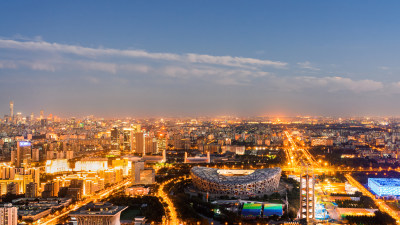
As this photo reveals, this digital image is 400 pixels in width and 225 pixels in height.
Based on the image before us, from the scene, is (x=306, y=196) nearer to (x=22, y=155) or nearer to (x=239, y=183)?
(x=239, y=183)

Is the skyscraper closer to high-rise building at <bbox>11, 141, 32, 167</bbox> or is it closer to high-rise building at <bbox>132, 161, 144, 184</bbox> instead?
high-rise building at <bbox>11, 141, 32, 167</bbox>

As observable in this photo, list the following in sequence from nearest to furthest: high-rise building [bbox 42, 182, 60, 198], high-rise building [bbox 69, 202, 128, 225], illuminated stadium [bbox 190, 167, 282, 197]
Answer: high-rise building [bbox 69, 202, 128, 225] < illuminated stadium [bbox 190, 167, 282, 197] < high-rise building [bbox 42, 182, 60, 198]

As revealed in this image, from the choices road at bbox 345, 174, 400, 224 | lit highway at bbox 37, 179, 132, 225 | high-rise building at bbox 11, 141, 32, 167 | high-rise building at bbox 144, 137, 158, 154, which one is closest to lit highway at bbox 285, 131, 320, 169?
road at bbox 345, 174, 400, 224

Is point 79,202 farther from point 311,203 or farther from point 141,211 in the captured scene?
point 311,203

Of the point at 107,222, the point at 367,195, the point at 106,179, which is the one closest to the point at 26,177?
the point at 106,179

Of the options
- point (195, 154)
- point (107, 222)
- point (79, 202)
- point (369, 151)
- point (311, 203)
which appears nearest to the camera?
Result: point (107, 222)

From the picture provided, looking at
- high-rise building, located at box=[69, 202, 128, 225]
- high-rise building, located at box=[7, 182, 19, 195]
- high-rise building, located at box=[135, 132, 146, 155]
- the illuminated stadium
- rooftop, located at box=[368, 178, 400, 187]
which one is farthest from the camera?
high-rise building, located at box=[135, 132, 146, 155]

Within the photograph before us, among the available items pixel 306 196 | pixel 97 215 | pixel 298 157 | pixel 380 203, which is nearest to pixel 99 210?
pixel 97 215

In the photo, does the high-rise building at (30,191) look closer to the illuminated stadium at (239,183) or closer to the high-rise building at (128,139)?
the illuminated stadium at (239,183)
